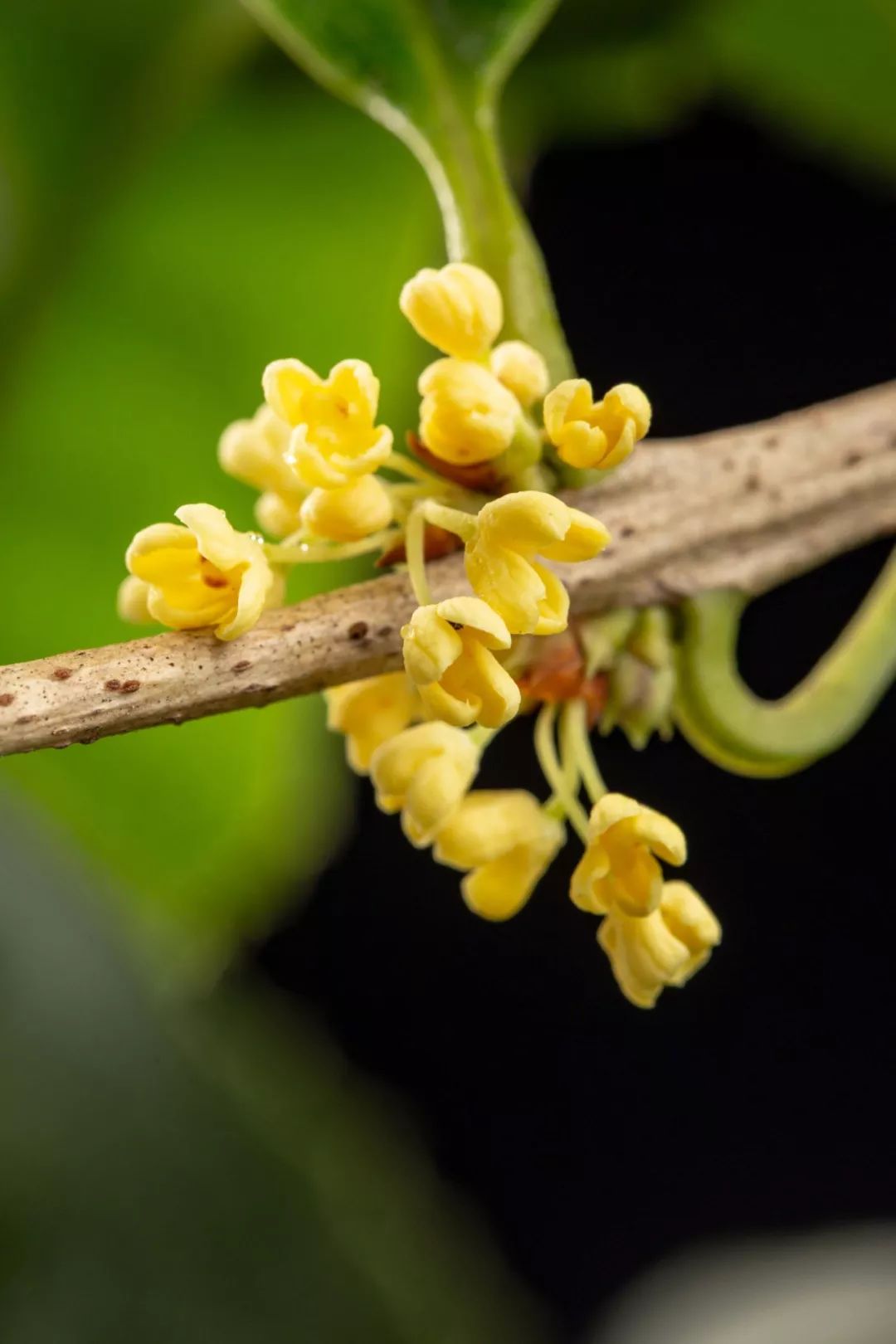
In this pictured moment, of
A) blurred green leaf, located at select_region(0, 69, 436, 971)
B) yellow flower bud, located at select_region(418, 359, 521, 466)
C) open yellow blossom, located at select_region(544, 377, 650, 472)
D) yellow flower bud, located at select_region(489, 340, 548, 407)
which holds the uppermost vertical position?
blurred green leaf, located at select_region(0, 69, 436, 971)

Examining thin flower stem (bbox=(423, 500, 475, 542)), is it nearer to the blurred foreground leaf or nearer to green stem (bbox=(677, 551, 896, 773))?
green stem (bbox=(677, 551, 896, 773))

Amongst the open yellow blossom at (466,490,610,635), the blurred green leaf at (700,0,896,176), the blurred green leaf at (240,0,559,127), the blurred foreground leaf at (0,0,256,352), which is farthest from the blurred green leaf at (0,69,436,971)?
the open yellow blossom at (466,490,610,635)

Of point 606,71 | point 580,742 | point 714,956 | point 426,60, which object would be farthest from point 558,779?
point 714,956

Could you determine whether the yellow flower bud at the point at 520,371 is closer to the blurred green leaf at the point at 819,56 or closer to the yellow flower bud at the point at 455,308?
the yellow flower bud at the point at 455,308

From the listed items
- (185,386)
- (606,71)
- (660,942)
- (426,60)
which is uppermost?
(606,71)

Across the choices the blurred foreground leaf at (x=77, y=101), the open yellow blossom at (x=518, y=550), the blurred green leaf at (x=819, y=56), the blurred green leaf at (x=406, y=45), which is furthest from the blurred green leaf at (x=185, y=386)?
the open yellow blossom at (x=518, y=550)

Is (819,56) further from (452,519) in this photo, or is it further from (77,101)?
(452,519)

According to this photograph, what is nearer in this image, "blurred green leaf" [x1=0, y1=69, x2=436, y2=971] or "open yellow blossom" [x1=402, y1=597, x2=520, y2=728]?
"open yellow blossom" [x1=402, y1=597, x2=520, y2=728]
